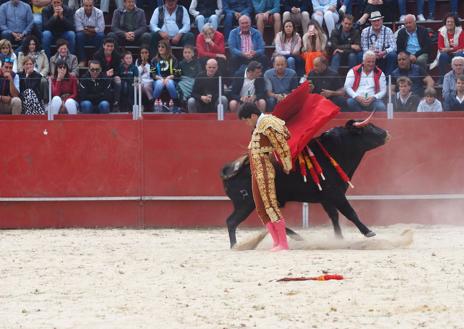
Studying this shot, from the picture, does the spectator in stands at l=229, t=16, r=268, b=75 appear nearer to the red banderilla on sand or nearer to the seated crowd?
the seated crowd

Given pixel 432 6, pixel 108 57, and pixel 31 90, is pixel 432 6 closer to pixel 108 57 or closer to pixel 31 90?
pixel 108 57

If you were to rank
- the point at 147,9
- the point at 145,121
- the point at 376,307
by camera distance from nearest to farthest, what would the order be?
the point at 376,307, the point at 145,121, the point at 147,9

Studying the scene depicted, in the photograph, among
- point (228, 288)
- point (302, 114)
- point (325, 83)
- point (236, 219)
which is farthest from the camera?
point (325, 83)

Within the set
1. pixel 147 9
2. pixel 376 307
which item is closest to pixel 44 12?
pixel 147 9

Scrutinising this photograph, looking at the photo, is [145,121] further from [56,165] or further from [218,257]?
[218,257]

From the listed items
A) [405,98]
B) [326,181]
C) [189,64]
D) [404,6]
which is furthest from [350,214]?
[404,6]

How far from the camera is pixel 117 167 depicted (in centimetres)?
1451

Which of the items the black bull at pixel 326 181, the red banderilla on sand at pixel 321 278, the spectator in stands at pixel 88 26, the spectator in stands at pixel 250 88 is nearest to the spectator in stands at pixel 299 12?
the spectator in stands at pixel 250 88

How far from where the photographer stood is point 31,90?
1440 cm

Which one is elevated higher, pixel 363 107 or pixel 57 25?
pixel 57 25

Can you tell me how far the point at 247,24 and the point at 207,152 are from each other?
1.92 metres

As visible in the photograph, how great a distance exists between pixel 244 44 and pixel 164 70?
46.7 inches

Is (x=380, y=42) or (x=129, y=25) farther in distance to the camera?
(x=129, y=25)

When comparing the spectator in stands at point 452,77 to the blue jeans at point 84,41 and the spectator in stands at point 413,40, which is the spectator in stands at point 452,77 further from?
the blue jeans at point 84,41
